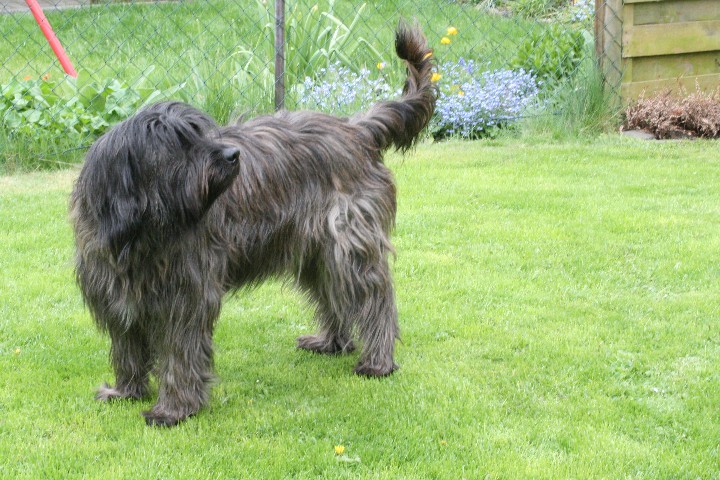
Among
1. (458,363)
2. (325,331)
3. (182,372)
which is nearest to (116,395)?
(182,372)

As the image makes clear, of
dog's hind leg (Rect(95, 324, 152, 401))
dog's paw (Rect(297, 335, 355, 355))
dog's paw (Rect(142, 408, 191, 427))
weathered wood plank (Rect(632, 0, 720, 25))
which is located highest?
weathered wood plank (Rect(632, 0, 720, 25))

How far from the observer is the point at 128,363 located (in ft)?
14.3

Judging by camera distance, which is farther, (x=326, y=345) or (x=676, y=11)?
(x=676, y=11)

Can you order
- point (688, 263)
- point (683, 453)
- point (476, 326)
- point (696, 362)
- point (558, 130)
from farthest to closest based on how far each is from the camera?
point (558, 130)
point (688, 263)
point (476, 326)
point (696, 362)
point (683, 453)

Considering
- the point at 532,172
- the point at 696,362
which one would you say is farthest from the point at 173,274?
the point at 532,172

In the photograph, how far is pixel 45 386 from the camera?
4.57 m

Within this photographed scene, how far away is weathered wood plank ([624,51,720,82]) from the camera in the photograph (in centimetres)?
969

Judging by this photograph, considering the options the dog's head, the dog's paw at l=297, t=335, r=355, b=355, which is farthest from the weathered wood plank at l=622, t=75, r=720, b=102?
the dog's head

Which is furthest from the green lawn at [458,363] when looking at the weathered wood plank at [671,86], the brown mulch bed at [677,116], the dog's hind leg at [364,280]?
the weathered wood plank at [671,86]

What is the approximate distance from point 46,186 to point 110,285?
4202mm

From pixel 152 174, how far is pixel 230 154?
0.32 m

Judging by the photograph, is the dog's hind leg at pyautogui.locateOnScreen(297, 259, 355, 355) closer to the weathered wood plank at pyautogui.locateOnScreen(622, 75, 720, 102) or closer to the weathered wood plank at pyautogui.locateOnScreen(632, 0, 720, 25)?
the weathered wood plank at pyautogui.locateOnScreen(622, 75, 720, 102)

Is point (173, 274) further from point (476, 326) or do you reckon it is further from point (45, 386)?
point (476, 326)

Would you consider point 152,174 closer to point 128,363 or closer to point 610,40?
point 128,363
